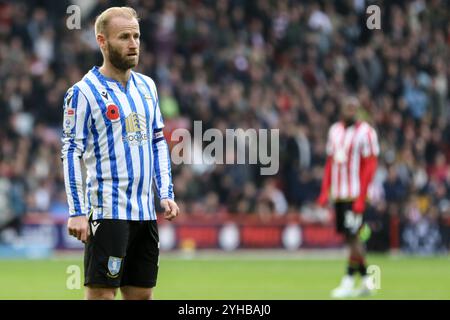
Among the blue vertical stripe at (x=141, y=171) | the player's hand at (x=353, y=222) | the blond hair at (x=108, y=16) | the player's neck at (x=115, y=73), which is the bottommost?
the player's hand at (x=353, y=222)

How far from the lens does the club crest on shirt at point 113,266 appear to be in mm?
6613

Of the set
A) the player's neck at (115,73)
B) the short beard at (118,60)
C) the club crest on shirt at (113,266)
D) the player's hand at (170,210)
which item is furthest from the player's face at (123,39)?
the club crest on shirt at (113,266)

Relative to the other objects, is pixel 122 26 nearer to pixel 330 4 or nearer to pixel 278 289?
pixel 278 289

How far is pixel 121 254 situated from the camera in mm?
6645

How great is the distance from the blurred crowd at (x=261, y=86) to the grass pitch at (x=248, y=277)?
194 cm

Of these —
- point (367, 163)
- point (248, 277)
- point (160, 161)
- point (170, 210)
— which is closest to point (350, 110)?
point (367, 163)

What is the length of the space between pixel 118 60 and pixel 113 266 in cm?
120

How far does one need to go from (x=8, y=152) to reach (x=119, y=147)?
44.4 feet

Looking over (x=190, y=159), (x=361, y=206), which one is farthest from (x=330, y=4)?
(x=361, y=206)

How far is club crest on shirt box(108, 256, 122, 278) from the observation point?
661cm

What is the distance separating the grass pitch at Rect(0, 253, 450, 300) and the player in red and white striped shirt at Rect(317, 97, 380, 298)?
0.81m

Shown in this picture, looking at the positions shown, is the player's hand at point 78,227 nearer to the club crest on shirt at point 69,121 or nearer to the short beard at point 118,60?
the club crest on shirt at point 69,121

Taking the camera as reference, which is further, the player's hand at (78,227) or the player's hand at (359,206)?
the player's hand at (359,206)

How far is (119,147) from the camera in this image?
6727 millimetres
